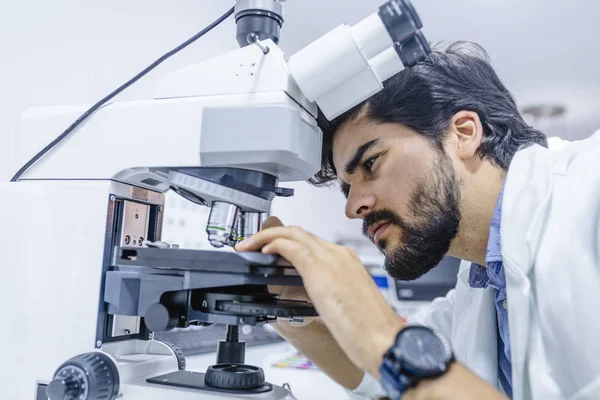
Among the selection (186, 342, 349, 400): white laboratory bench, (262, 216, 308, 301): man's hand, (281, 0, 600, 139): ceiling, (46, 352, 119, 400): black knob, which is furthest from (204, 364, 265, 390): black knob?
(281, 0, 600, 139): ceiling

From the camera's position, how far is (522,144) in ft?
3.67

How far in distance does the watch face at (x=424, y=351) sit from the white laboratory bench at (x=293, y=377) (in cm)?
53

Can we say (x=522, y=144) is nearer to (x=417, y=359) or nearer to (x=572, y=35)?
(x=417, y=359)

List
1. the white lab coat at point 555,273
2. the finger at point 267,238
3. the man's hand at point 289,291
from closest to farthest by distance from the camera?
1. the finger at point 267,238
2. the white lab coat at point 555,273
3. the man's hand at point 289,291

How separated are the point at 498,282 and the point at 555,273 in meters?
0.21

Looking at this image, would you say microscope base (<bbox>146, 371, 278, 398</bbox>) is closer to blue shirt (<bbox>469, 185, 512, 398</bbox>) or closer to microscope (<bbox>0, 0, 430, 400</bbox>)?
microscope (<bbox>0, 0, 430, 400</bbox>)

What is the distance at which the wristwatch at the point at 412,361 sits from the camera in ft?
1.74

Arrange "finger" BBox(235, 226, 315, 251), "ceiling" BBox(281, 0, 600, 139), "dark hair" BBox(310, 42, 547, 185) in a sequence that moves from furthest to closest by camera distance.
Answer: "ceiling" BBox(281, 0, 600, 139) < "dark hair" BBox(310, 42, 547, 185) < "finger" BBox(235, 226, 315, 251)

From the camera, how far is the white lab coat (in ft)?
2.41

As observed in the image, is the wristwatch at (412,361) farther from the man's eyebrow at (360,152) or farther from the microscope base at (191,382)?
the man's eyebrow at (360,152)

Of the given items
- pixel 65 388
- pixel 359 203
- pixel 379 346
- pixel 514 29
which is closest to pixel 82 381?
pixel 65 388

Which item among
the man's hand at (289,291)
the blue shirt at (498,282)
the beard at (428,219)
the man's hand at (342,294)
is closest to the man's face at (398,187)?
the beard at (428,219)

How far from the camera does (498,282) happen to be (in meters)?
0.97

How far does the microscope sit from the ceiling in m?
1.17
